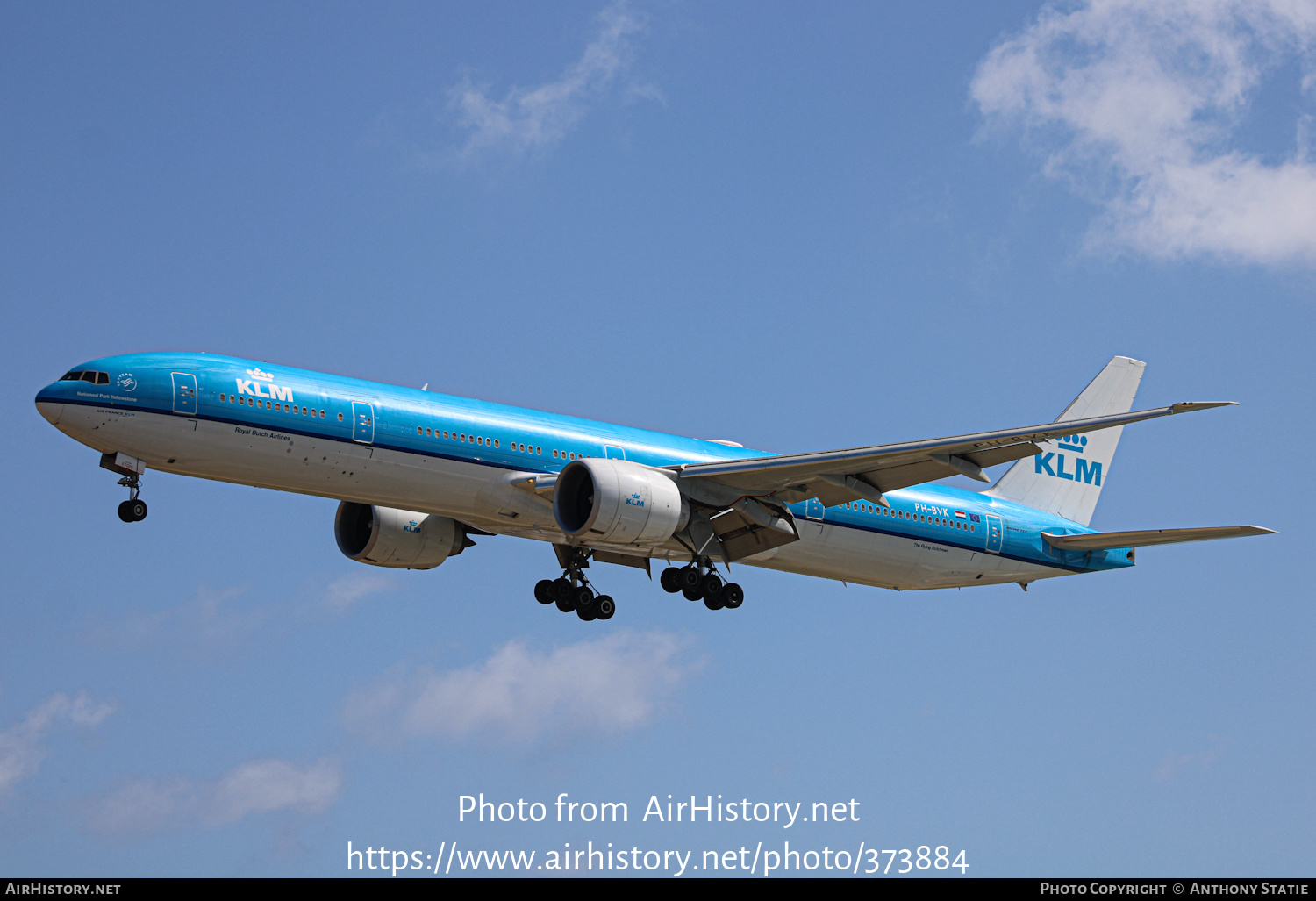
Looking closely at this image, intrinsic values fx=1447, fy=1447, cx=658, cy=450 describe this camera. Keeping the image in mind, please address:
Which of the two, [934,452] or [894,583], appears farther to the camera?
[894,583]

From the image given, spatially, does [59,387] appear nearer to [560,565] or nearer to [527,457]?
[527,457]

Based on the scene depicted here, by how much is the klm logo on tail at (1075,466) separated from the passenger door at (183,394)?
26719 mm

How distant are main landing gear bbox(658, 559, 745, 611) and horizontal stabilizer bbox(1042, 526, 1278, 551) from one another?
11.1m

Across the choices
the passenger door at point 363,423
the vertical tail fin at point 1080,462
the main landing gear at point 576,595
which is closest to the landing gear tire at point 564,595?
the main landing gear at point 576,595

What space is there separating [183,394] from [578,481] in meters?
9.16

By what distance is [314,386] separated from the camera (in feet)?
107

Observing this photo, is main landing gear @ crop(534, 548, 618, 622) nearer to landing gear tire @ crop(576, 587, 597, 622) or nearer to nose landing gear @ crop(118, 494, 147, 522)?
landing gear tire @ crop(576, 587, 597, 622)

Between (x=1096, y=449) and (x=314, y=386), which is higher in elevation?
(x=1096, y=449)

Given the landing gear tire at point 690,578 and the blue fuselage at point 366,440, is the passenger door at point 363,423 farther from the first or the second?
the landing gear tire at point 690,578

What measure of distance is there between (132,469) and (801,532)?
17.2 m

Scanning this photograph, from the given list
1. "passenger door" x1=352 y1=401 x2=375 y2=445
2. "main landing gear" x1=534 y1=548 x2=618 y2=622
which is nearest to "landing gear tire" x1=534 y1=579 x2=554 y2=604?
"main landing gear" x1=534 y1=548 x2=618 y2=622

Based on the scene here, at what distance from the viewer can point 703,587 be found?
3791cm

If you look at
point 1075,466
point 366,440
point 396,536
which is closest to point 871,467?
point 366,440

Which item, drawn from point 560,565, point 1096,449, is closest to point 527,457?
point 560,565
